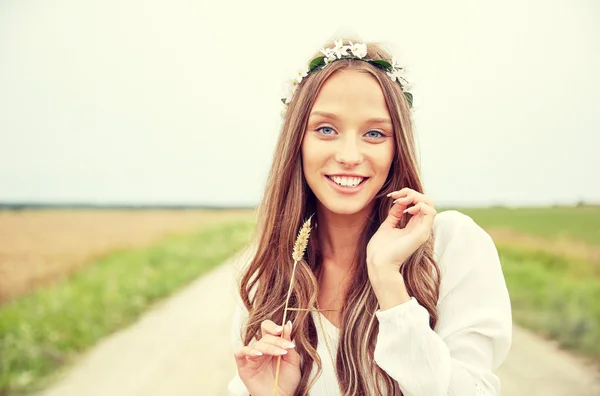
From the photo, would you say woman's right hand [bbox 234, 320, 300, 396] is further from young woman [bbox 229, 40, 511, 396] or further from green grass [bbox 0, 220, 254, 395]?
green grass [bbox 0, 220, 254, 395]

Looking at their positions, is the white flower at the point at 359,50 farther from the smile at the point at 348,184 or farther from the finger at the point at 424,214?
the finger at the point at 424,214

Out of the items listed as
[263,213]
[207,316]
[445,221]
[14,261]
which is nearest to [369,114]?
[445,221]

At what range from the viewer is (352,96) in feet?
7.27

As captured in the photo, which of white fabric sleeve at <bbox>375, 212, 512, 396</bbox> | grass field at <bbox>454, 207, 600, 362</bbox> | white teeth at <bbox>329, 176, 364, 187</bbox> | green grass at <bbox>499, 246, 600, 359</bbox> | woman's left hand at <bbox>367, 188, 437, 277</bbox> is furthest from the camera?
grass field at <bbox>454, 207, 600, 362</bbox>

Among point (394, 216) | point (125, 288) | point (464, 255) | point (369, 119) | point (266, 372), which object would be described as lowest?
point (125, 288)

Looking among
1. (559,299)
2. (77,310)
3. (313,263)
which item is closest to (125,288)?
(77,310)

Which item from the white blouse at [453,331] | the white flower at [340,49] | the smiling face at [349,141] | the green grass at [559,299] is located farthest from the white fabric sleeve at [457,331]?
the green grass at [559,299]

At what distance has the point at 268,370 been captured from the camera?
223 cm

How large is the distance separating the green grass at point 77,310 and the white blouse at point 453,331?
966 millimetres

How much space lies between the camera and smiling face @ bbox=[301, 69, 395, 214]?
2.19 m

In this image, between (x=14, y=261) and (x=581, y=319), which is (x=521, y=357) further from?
(x=14, y=261)

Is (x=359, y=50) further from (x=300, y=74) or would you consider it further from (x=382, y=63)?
(x=300, y=74)

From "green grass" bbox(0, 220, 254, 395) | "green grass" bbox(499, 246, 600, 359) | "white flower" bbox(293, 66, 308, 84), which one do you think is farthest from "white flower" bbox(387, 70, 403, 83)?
"green grass" bbox(499, 246, 600, 359)

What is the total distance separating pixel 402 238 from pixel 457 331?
369 millimetres
